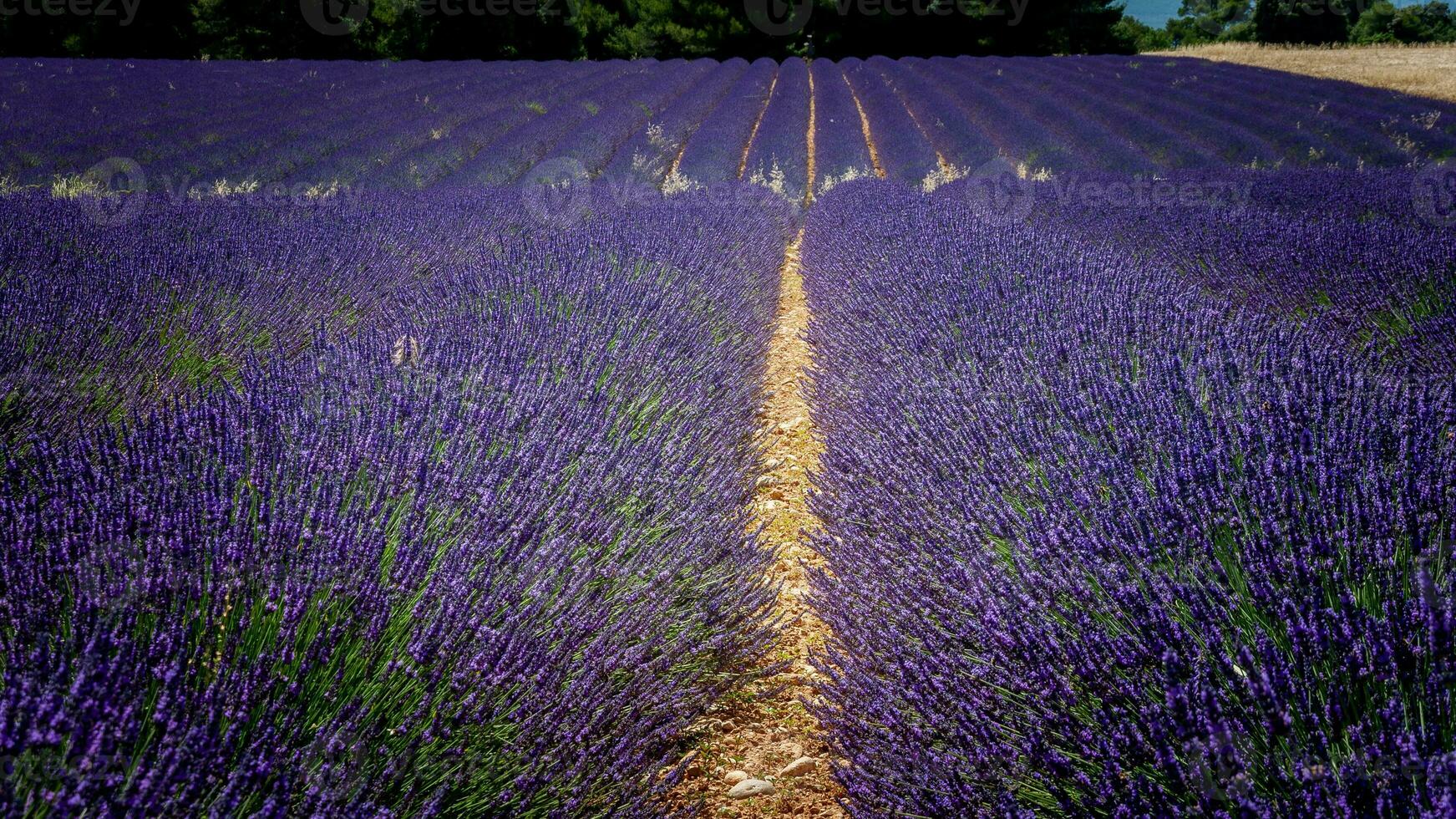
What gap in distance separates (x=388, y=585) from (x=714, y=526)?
0.95 meters

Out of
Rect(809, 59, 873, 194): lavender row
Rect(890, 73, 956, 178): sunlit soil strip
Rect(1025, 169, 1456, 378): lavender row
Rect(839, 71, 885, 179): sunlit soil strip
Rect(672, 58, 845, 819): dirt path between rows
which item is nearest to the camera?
Rect(672, 58, 845, 819): dirt path between rows

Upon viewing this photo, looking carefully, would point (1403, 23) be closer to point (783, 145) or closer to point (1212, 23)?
point (1212, 23)

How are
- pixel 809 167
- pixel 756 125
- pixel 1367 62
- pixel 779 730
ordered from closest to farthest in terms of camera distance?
pixel 779 730 < pixel 809 167 < pixel 756 125 < pixel 1367 62

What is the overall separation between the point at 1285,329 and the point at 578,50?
2444 centimetres

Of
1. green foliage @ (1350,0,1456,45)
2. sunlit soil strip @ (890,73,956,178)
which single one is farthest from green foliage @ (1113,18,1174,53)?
sunlit soil strip @ (890,73,956,178)

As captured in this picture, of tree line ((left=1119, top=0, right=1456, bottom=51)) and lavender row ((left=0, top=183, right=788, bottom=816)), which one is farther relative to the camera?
tree line ((left=1119, top=0, right=1456, bottom=51))

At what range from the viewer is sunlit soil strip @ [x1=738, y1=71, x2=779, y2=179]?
10.2m

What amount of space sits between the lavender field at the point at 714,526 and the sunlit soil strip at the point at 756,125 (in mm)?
6168

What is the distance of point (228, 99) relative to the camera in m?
10.3

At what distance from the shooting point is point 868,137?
40.0ft

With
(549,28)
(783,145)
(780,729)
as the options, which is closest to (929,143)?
(783,145)

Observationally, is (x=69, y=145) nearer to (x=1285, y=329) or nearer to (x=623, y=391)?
(x=623, y=391)

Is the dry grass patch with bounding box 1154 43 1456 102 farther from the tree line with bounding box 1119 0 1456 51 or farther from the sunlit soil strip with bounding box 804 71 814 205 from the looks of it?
the sunlit soil strip with bounding box 804 71 814 205

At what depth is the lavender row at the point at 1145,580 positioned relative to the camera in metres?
0.96
